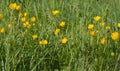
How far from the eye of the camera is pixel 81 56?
250cm

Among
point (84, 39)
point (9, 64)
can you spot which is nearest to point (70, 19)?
point (84, 39)

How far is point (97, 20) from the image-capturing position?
2908mm

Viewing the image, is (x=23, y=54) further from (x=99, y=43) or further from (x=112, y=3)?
(x=112, y=3)

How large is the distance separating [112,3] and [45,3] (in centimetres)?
72

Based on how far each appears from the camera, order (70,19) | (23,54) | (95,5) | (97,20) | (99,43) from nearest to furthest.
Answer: (23,54), (99,43), (97,20), (70,19), (95,5)

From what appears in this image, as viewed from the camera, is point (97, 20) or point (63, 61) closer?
point (63, 61)

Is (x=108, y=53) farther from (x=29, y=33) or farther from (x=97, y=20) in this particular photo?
(x=29, y=33)

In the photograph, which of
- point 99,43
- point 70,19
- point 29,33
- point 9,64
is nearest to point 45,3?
point 70,19

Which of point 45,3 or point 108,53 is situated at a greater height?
point 45,3

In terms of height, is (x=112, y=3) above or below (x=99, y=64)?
above

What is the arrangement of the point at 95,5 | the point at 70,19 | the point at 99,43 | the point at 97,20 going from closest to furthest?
the point at 99,43
the point at 97,20
the point at 70,19
the point at 95,5

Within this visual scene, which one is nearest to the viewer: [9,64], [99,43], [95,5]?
[9,64]

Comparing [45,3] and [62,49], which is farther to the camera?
[45,3]

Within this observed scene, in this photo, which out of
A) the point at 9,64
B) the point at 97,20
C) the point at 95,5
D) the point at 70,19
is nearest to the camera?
the point at 9,64
